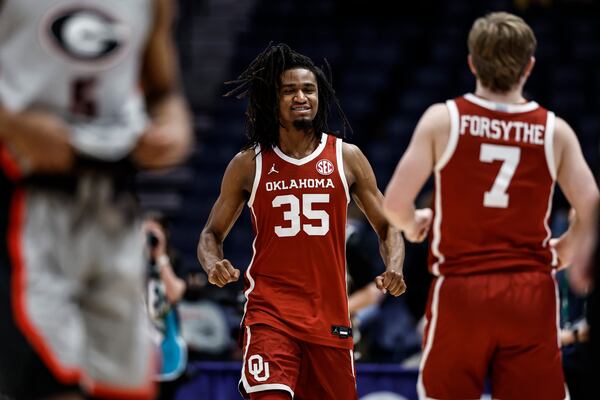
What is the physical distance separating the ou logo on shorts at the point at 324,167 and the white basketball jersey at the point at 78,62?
7.05ft

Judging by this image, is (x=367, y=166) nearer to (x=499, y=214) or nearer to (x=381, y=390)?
(x=499, y=214)

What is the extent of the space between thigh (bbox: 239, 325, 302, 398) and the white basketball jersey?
202 centimetres

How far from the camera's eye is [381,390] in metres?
8.38

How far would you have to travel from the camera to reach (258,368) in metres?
5.40

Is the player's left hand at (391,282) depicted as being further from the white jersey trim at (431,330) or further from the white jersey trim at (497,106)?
the white jersey trim at (497,106)

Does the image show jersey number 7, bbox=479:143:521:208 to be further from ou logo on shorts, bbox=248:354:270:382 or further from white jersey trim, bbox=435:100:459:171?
ou logo on shorts, bbox=248:354:270:382

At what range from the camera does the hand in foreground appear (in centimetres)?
502

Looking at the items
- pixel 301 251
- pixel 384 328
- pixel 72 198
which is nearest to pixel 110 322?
pixel 72 198

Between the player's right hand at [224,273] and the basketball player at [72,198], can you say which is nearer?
the basketball player at [72,198]

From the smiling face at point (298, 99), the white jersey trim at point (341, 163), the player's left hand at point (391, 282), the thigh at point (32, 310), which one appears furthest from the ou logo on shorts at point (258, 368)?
the thigh at point (32, 310)

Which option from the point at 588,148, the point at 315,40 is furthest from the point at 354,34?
the point at 588,148

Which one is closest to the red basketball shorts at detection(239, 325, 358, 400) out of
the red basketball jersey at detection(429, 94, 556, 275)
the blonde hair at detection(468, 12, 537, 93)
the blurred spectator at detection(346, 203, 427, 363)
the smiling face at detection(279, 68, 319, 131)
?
the red basketball jersey at detection(429, 94, 556, 275)

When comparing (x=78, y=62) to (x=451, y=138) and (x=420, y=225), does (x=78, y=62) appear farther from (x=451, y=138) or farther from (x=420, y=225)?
(x=420, y=225)

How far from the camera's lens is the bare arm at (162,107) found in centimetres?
363
